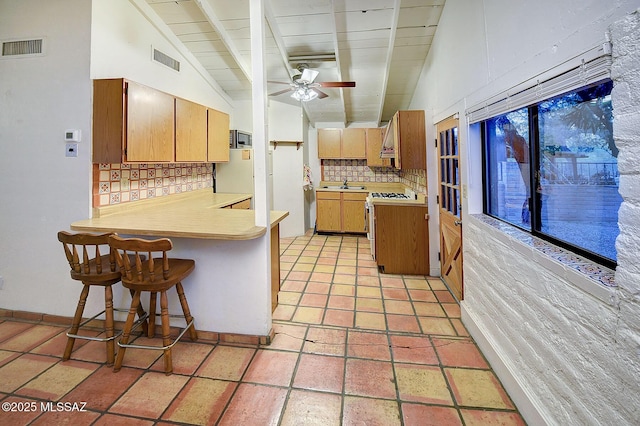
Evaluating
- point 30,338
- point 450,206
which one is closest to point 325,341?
point 450,206

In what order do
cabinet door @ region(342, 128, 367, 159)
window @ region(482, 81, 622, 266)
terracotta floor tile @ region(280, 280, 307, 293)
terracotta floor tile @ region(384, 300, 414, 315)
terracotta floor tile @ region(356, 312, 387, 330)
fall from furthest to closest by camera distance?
cabinet door @ region(342, 128, 367, 159) → terracotta floor tile @ region(280, 280, 307, 293) → terracotta floor tile @ region(384, 300, 414, 315) → terracotta floor tile @ region(356, 312, 387, 330) → window @ region(482, 81, 622, 266)

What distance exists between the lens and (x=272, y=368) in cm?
189

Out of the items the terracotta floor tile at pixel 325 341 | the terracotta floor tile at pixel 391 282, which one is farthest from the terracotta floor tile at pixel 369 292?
the terracotta floor tile at pixel 325 341

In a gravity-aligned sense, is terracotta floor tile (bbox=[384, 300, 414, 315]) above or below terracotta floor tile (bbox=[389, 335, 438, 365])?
above

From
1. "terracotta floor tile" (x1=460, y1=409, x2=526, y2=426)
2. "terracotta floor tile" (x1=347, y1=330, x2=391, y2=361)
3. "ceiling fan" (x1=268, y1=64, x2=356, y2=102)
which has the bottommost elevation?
"terracotta floor tile" (x1=460, y1=409, x2=526, y2=426)

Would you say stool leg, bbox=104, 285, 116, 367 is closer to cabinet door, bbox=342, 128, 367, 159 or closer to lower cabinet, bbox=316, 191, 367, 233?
lower cabinet, bbox=316, 191, 367, 233

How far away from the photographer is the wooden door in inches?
105

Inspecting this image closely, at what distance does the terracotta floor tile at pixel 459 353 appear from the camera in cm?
190

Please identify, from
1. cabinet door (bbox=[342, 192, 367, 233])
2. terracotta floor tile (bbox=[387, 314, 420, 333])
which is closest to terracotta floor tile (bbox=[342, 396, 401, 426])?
terracotta floor tile (bbox=[387, 314, 420, 333])

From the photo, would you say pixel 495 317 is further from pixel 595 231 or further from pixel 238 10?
pixel 238 10

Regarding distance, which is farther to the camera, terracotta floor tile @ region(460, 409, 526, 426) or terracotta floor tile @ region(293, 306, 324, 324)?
terracotta floor tile @ region(293, 306, 324, 324)

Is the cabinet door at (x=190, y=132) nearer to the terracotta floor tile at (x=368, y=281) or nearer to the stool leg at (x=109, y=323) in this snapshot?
the stool leg at (x=109, y=323)

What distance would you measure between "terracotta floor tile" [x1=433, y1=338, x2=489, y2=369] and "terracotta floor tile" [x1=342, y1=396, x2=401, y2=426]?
580 mm

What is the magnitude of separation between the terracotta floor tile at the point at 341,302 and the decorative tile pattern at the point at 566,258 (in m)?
1.50
